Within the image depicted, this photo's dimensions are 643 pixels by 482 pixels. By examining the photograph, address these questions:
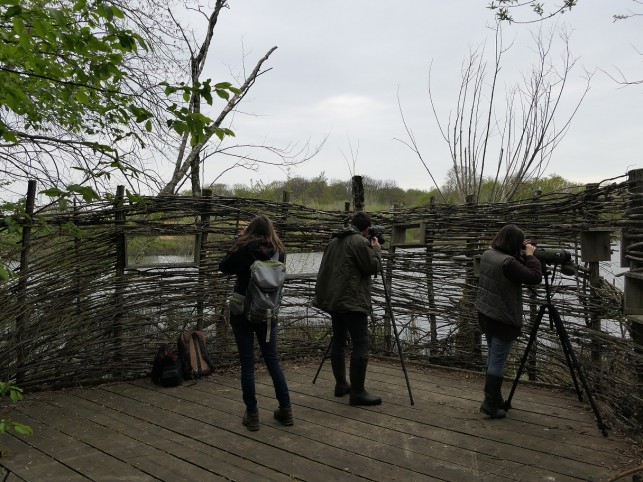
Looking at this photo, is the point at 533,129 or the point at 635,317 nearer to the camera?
the point at 635,317

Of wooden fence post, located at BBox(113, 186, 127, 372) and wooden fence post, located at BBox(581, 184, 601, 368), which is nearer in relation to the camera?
wooden fence post, located at BBox(581, 184, 601, 368)

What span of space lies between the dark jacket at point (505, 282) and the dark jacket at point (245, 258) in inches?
63.6

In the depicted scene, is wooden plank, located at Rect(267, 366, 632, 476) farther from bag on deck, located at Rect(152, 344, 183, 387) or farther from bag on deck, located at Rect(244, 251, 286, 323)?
bag on deck, located at Rect(152, 344, 183, 387)

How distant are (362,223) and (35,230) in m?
2.71

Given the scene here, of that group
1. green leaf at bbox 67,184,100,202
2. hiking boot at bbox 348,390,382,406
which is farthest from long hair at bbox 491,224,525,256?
green leaf at bbox 67,184,100,202

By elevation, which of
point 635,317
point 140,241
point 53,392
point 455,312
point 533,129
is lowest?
point 53,392

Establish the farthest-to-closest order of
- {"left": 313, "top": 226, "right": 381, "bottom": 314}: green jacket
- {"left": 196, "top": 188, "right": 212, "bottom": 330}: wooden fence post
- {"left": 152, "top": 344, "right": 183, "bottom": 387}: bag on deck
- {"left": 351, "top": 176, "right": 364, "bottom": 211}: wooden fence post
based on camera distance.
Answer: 1. {"left": 351, "top": 176, "right": 364, "bottom": 211}: wooden fence post
2. {"left": 196, "top": 188, "right": 212, "bottom": 330}: wooden fence post
3. {"left": 152, "top": 344, "right": 183, "bottom": 387}: bag on deck
4. {"left": 313, "top": 226, "right": 381, "bottom": 314}: green jacket

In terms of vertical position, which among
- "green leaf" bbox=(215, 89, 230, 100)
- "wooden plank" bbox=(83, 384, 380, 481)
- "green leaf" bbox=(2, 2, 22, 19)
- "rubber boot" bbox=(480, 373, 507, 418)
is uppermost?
"green leaf" bbox=(2, 2, 22, 19)

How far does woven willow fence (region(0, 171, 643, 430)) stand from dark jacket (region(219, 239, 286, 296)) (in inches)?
44.7

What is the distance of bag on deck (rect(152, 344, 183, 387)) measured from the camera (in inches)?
198

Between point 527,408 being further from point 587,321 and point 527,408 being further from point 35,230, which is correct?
point 35,230

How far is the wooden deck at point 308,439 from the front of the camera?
324cm

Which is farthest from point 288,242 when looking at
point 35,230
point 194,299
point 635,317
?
point 635,317

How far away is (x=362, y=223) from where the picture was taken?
4512 mm
